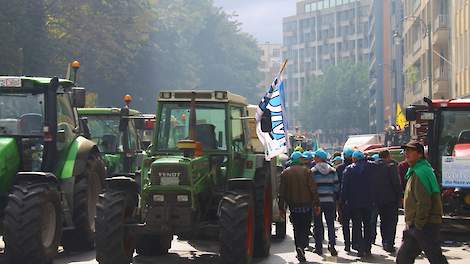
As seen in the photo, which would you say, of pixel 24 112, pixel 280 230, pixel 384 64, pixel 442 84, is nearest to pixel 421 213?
pixel 24 112

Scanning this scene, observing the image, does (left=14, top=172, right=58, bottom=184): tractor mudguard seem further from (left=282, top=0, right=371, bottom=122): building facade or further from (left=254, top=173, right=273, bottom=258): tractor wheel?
(left=282, top=0, right=371, bottom=122): building facade

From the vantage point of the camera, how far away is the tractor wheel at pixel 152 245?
13852mm

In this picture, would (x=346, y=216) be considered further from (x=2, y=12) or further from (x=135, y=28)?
(x=135, y=28)

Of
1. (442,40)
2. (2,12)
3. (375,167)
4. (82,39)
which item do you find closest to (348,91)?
(442,40)

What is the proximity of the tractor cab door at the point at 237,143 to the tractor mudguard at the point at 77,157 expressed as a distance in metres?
2.50

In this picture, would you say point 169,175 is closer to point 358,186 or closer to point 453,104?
point 358,186

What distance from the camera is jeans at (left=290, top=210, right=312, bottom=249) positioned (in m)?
13.8

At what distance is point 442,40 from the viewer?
54.1 metres

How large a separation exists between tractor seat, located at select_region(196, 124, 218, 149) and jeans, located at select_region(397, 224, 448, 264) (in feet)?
12.9

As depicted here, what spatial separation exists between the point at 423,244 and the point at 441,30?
45.5 meters

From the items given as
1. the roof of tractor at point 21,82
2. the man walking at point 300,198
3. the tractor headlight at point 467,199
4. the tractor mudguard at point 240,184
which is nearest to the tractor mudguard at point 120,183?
the tractor mudguard at point 240,184

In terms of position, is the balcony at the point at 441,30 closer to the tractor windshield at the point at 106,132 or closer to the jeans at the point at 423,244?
the tractor windshield at the point at 106,132

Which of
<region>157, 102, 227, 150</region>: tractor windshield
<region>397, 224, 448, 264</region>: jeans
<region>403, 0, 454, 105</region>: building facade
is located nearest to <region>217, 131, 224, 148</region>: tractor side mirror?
<region>157, 102, 227, 150</region>: tractor windshield

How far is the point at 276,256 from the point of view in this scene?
1428 centimetres
